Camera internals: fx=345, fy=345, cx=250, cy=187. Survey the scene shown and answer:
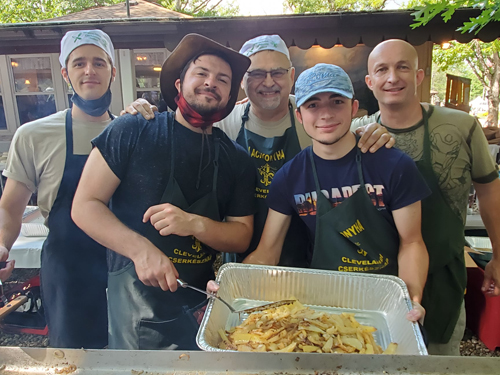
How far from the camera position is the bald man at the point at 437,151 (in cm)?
163

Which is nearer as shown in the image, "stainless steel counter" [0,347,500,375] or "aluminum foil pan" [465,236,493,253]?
"stainless steel counter" [0,347,500,375]

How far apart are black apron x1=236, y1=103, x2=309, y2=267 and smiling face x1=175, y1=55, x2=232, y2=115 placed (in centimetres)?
40

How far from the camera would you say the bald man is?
64.2 inches

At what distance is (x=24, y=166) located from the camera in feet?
5.32

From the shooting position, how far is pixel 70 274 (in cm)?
171

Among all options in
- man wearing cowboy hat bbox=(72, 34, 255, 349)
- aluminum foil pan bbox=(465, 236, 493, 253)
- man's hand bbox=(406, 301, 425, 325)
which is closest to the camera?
man's hand bbox=(406, 301, 425, 325)

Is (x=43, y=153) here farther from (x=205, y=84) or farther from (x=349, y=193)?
(x=349, y=193)

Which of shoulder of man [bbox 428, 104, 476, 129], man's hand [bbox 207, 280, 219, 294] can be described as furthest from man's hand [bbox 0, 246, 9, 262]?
shoulder of man [bbox 428, 104, 476, 129]

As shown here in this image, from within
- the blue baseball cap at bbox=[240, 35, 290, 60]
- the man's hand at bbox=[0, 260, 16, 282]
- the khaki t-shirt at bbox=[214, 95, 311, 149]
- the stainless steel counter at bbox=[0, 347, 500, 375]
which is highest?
the blue baseball cap at bbox=[240, 35, 290, 60]

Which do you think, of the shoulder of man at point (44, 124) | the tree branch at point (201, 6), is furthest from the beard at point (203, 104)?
the tree branch at point (201, 6)

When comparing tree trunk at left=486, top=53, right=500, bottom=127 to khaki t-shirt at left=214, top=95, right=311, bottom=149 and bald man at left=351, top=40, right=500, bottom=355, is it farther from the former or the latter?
khaki t-shirt at left=214, top=95, right=311, bottom=149

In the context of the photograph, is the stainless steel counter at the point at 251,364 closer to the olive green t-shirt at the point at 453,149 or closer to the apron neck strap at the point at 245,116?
the olive green t-shirt at the point at 453,149

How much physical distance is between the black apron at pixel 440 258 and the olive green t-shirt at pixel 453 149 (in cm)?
3

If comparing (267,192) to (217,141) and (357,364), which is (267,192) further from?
(357,364)
